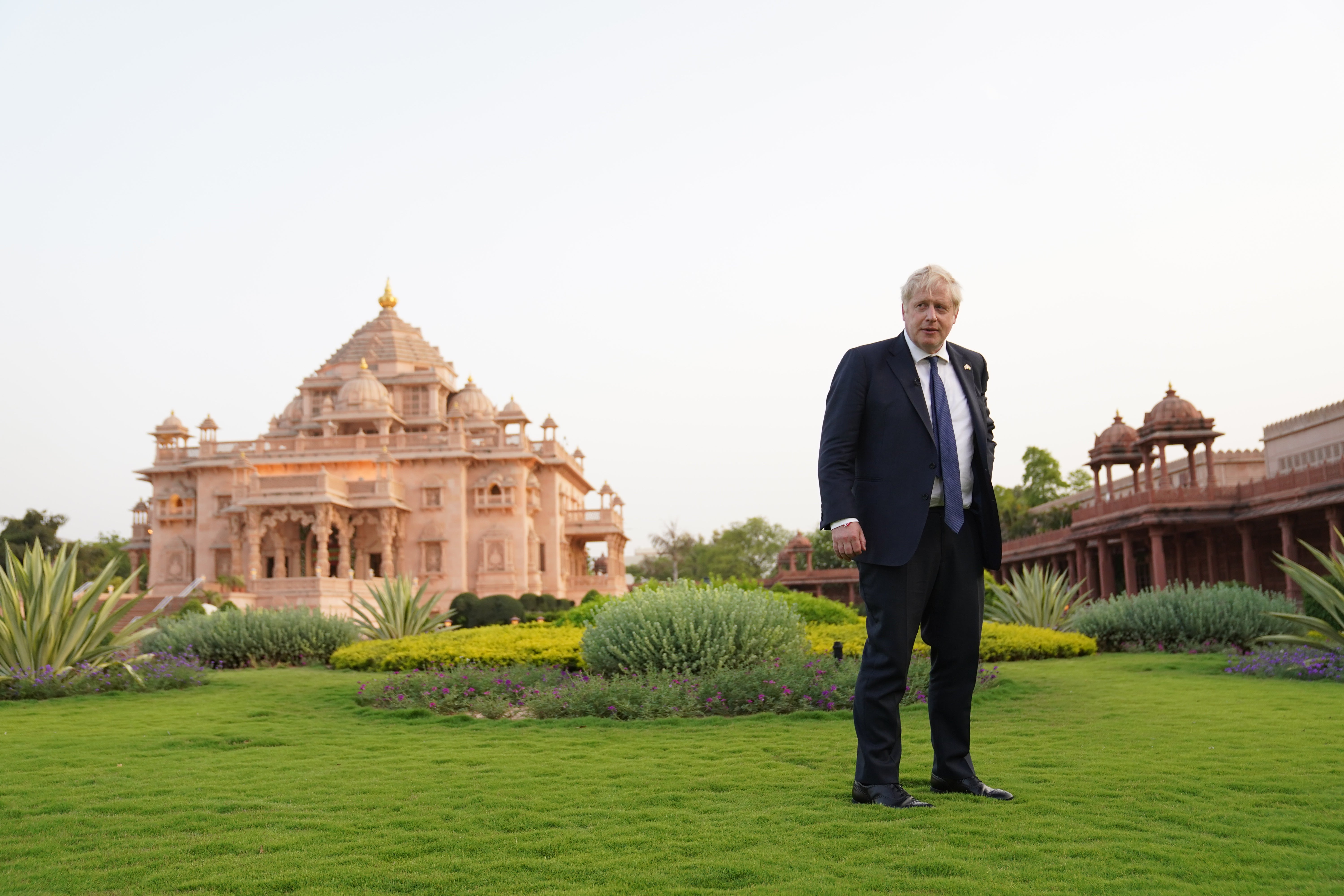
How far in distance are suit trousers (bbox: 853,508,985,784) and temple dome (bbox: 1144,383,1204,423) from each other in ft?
82.3

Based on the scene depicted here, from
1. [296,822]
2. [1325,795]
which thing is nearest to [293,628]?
[296,822]

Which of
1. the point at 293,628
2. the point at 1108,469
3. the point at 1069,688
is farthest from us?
the point at 1108,469

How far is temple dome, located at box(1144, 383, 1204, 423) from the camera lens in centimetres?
2695

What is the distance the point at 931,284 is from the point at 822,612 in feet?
44.3

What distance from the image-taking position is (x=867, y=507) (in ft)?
14.6

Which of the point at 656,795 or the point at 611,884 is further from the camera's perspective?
the point at 656,795

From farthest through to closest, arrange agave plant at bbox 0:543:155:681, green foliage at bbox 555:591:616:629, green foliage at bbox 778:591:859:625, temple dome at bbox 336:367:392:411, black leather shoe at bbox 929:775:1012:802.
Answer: temple dome at bbox 336:367:392:411 < green foliage at bbox 778:591:859:625 < green foliage at bbox 555:591:616:629 < agave plant at bbox 0:543:155:681 < black leather shoe at bbox 929:775:1012:802

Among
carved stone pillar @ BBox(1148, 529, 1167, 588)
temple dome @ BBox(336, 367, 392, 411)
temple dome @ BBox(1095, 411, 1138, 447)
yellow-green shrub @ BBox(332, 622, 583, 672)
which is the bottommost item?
yellow-green shrub @ BBox(332, 622, 583, 672)

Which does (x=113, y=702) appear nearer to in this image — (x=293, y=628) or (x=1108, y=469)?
(x=293, y=628)

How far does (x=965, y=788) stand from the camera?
450 cm

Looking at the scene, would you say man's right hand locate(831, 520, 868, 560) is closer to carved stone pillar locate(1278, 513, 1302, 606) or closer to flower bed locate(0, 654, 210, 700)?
flower bed locate(0, 654, 210, 700)

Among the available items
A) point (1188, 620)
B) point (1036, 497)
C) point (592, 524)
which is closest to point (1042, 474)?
point (1036, 497)

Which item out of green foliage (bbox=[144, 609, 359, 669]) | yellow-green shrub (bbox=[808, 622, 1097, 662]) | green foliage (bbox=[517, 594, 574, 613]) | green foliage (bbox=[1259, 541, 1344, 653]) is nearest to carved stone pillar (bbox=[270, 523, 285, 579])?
green foliage (bbox=[517, 594, 574, 613])

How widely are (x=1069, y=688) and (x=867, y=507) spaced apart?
5943 millimetres
